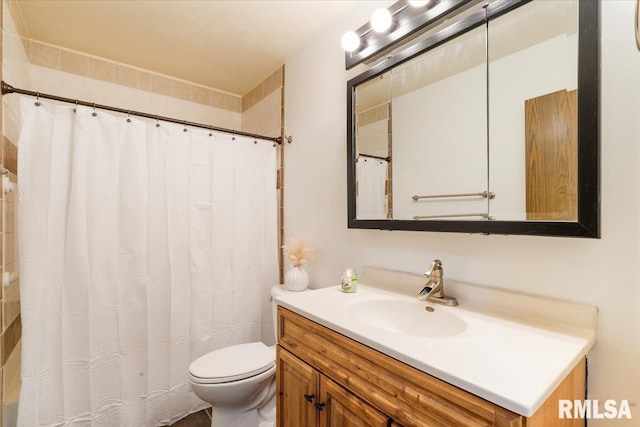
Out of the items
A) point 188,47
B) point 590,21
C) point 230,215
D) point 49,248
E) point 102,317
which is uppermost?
point 188,47

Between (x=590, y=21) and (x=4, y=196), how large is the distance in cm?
234

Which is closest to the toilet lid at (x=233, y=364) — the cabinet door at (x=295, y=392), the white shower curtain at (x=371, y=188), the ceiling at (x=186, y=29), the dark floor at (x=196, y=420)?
the cabinet door at (x=295, y=392)

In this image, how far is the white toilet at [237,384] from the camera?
143 centimetres

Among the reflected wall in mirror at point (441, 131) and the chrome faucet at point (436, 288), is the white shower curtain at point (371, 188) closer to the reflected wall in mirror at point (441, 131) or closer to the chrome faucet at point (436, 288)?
the reflected wall in mirror at point (441, 131)

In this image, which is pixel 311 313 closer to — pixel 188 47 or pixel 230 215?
pixel 230 215

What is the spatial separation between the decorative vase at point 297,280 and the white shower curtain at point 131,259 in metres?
0.40

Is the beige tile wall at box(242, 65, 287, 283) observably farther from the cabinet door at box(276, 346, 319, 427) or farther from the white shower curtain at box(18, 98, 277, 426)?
the cabinet door at box(276, 346, 319, 427)

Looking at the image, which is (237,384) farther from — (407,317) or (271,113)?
(271,113)

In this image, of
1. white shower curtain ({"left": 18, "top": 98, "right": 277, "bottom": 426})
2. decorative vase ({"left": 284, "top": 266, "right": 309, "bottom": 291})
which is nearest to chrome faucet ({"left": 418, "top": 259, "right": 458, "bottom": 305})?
decorative vase ({"left": 284, "top": 266, "right": 309, "bottom": 291})

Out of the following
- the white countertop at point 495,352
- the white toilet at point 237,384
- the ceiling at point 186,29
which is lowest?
the white toilet at point 237,384

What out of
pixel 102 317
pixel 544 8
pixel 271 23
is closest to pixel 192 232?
pixel 102 317

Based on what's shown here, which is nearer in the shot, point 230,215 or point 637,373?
point 637,373

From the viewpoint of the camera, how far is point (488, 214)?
106 cm

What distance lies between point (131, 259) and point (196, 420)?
1057 millimetres
